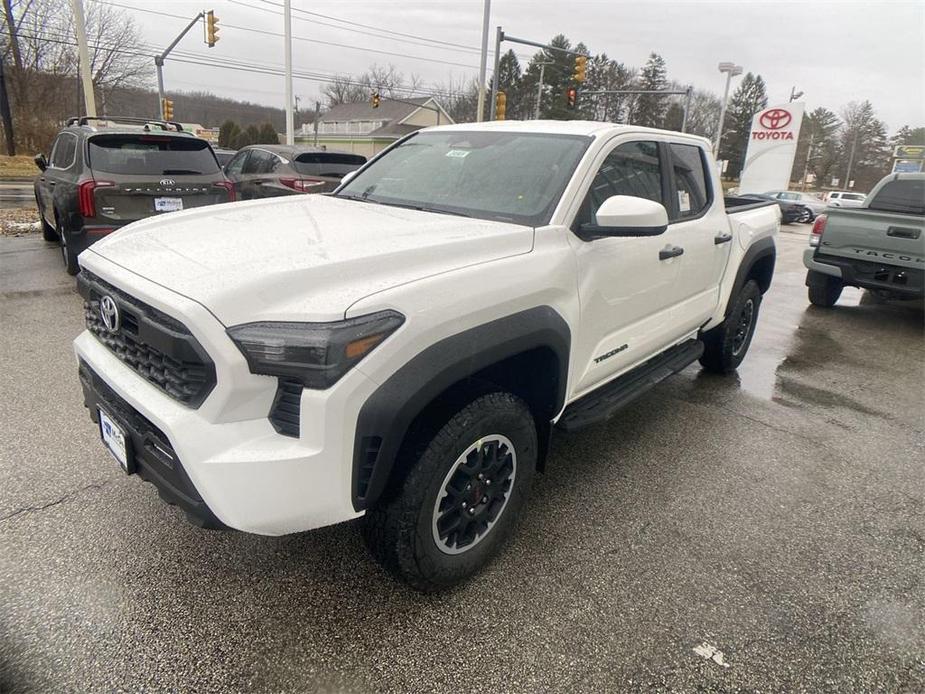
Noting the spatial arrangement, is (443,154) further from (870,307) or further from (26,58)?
(26,58)

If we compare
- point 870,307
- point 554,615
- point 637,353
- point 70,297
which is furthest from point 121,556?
point 870,307

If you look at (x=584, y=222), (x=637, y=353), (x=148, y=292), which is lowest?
(x=637, y=353)

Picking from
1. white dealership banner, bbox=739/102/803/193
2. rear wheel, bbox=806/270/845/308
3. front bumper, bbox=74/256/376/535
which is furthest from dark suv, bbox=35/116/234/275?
white dealership banner, bbox=739/102/803/193

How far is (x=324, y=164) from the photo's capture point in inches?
389

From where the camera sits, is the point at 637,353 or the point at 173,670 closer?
the point at 173,670

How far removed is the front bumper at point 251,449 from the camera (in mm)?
1710

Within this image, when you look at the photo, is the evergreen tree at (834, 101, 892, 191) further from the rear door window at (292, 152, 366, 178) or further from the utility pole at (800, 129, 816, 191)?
the rear door window at (292, 152, 366, 178)

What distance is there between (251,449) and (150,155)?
20.1 feet

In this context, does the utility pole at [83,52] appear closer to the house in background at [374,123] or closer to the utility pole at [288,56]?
the utility pole at [288,56]

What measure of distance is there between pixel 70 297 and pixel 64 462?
13.0ft

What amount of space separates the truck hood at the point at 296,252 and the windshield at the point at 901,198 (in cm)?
752

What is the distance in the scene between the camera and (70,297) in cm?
633

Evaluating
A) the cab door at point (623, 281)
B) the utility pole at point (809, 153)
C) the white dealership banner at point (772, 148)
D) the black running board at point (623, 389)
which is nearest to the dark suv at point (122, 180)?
the cab door at point (623, 281)

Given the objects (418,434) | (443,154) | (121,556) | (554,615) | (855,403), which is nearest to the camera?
(418,434)
